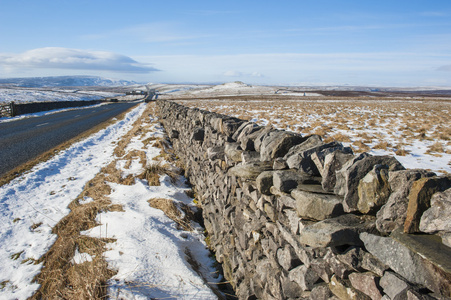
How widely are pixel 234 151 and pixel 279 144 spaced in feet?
3.25

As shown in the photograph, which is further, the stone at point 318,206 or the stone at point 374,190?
the stone at point 318,206

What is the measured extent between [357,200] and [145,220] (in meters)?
3.84

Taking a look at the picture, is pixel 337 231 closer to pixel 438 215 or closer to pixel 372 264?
pixel 372 264

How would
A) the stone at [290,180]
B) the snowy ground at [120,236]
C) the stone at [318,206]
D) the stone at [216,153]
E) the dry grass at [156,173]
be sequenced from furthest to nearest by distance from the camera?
the dry grass at [156,173], the stone at [216,153], the snowy ground at [120,236], the stone at [290,180], the stone at [318,206]

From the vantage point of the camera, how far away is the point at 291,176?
2.57 m

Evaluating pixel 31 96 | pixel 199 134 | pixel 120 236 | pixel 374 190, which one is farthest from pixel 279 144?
pixel 31 96

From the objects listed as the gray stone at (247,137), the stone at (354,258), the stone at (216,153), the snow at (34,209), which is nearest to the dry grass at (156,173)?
the snow at (34,209)

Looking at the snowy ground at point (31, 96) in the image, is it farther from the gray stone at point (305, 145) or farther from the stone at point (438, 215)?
the stone at point (438, 215)

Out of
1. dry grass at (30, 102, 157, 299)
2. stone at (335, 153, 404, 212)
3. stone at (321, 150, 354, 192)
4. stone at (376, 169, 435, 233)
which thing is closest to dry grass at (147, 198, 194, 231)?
dry grass at (30, 102, 157, 299)

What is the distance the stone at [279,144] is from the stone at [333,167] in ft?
2.87

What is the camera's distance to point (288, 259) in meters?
2.43

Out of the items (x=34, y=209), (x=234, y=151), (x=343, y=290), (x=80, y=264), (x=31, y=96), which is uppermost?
(x=31, y=96)

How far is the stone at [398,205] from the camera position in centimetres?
163

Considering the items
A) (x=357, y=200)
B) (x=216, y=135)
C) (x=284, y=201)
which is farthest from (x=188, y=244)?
(x=357, y=200)
